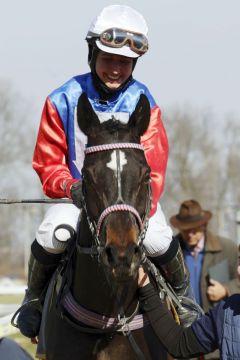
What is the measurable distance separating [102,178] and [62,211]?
2.77 ft

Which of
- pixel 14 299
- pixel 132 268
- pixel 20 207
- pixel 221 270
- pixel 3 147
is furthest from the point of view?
pixel 3 147

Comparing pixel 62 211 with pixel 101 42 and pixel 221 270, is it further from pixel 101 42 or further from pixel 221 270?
pixel 221 270

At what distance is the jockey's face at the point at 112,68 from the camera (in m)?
5.96

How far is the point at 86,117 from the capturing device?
529 centimetres

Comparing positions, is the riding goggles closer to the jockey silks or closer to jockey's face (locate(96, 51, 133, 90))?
jockey's face (locate(96, 51, 133, 90))

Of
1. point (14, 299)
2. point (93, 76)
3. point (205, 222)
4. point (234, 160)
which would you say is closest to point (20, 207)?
point (234, 160)

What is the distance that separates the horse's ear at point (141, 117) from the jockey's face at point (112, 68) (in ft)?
2.23

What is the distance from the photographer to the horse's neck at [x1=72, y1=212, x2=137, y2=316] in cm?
530

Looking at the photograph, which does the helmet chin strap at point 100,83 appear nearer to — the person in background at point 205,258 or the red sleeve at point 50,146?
the red sleeve at point 50,146

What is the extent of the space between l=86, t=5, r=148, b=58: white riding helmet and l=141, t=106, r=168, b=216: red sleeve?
17.4 inches

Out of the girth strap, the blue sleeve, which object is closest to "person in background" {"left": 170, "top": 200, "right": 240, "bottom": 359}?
the girth strap

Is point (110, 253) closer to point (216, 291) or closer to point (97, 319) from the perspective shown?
point (97, 319)

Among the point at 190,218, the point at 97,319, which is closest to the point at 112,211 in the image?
the point at 97,319

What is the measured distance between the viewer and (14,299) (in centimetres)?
1559
